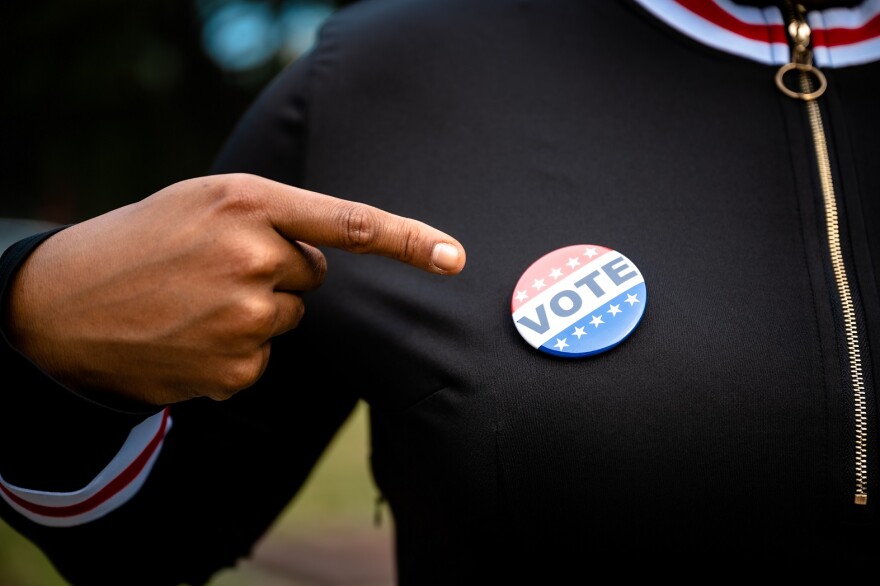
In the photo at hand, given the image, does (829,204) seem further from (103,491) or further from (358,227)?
(103,491)

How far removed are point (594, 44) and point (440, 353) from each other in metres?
0.51

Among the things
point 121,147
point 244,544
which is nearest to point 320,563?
point 244,544

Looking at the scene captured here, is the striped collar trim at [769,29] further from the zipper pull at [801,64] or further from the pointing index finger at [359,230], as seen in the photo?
the pointing index finger at [359,230]

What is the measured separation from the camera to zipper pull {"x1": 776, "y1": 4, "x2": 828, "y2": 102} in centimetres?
100

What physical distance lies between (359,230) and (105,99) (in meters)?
8.74

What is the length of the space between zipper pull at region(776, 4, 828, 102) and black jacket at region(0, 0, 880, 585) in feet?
0.05

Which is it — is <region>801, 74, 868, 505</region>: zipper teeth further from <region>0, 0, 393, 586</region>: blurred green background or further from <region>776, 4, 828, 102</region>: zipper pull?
<region>0, 0, 393, 586</region>: blurred green background

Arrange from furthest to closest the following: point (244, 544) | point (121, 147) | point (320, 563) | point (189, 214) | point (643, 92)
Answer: point (121, 147) → point (320, 563) → point (244, 544) → point (643, 92) → point (189, 214)

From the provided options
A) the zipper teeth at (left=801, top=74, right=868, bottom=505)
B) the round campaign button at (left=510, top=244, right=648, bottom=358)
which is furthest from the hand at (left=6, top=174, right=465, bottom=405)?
the zipper teeth at (left=801, top=74, right=868, bottom=505)

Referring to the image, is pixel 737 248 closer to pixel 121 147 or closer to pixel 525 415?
pixel 525 415

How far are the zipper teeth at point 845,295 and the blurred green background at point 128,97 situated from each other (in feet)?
16.0

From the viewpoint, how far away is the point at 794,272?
922 mm

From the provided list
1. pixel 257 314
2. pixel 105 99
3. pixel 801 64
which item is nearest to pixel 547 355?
pixel 257 314

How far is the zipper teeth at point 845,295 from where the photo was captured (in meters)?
0.85
